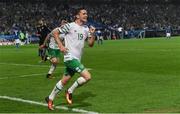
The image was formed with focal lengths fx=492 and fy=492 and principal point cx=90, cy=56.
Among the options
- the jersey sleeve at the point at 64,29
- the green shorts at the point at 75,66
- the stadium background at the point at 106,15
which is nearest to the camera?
the green shorts at the point at 75,66

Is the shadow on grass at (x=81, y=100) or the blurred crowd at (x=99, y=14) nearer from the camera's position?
the shadow on grass at (x=81, y=100)

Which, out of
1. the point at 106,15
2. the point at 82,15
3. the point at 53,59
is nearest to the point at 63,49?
the point at 82,15

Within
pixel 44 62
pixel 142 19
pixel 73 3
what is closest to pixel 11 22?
pixel 73 3

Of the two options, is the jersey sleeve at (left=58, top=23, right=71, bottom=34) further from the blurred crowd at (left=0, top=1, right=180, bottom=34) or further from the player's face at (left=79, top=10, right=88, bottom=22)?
the blurred crowd at (left=0, top=1, right=180, bottom=34)

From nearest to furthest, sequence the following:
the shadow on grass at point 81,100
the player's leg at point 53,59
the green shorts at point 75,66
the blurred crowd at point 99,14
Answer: the green shorts at point 75,66 < the shadow on grass at point 81,100 < the player's leg at point 53,59 < the blurred crowd at point 99,14

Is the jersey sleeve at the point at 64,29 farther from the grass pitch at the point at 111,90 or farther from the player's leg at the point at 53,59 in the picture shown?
the player's leg at the point at 53,59

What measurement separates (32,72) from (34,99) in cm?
832

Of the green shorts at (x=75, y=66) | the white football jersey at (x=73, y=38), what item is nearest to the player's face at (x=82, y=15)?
the white football jersey at (x=73, y=38)

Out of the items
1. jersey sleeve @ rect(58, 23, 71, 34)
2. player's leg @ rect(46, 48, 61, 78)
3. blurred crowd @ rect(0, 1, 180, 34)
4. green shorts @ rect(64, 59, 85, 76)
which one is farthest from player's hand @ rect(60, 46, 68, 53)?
blurred crowd @ rect(0, 1, 180, 34)

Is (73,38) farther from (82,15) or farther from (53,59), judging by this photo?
(53,59)

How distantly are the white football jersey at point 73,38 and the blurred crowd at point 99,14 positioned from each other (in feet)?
168

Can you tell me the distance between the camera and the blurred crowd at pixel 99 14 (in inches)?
2699

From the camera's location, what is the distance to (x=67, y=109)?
12.0 m

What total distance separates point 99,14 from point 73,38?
2628 inches
